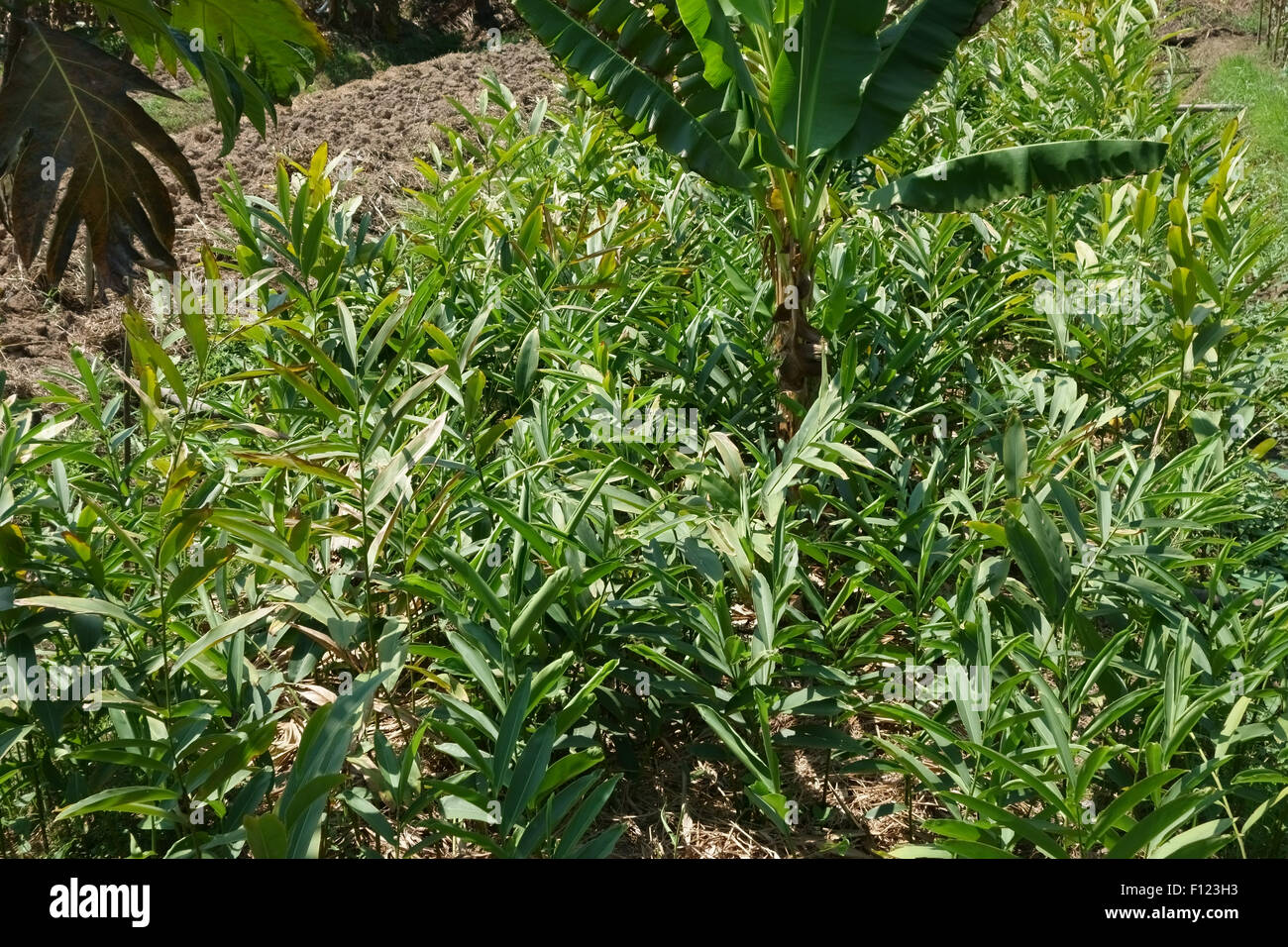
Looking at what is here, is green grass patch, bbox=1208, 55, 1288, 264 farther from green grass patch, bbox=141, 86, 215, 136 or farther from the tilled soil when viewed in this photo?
green grass patch, bbox=141, 86, 215, 136

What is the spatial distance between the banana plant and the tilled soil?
127cm

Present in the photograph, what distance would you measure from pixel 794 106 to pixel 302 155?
5.30m

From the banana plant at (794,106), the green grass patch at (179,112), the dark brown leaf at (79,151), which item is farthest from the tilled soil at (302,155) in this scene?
the banana plant at (794,106)

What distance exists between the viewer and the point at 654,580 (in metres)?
2.28

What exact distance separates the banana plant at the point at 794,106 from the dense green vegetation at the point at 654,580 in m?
0.23

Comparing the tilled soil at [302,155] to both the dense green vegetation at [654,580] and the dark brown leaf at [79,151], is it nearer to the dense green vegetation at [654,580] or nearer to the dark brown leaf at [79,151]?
the dark brown leaf at [79,151]

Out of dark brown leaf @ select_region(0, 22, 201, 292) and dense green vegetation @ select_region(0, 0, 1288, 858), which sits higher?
dark brown leaf @ select_region(0, 22, 201, 292)

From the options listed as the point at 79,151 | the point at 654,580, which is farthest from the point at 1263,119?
the point at 79,151

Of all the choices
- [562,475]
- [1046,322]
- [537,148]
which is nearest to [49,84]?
[562,475]

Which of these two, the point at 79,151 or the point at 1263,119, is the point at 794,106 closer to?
the point at 79,151

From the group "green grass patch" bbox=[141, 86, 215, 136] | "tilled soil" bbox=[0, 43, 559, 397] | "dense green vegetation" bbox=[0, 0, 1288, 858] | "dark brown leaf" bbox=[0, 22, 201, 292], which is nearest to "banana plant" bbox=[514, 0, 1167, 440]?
"dense green vegetation" bbox=[0, 0, 1288, 858]

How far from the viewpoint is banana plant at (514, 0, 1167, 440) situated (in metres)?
3.08

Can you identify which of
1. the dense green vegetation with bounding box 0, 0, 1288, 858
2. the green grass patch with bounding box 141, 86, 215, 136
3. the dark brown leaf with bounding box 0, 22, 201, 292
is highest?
the green grass patch with bounding box 141, 86, 215, 136

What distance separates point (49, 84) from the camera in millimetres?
2217
